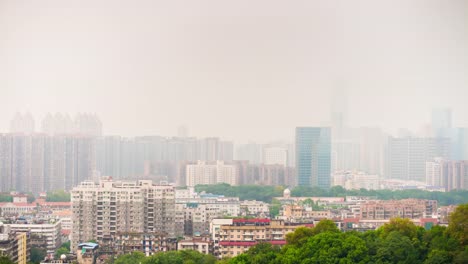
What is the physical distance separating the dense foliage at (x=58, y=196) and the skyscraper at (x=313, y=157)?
23.8ft

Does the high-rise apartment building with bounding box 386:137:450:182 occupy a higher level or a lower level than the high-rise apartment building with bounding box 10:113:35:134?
lower

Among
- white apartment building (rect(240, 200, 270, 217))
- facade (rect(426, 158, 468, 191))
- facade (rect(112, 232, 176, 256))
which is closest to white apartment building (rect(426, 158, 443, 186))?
facade (rect(426, 158, 468, 191))

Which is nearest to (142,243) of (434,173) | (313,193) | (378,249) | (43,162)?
(378,249)

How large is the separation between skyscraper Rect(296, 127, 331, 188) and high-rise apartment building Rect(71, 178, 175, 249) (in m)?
11.3

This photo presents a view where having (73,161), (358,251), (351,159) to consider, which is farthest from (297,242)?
(351,159)

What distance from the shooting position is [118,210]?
572 inches

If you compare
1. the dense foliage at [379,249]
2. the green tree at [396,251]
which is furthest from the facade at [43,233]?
the green tree at [396,251]

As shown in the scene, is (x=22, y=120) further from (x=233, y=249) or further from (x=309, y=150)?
(x=233, y=249)

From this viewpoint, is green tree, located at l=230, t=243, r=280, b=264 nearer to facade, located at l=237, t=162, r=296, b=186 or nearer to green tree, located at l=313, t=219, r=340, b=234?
green tree, located at l=313, t=219, r=340, b=234

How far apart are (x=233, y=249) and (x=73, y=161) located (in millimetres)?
12516

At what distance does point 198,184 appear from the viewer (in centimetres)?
2555

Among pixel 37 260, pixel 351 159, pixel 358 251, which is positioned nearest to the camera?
pixel 358 251

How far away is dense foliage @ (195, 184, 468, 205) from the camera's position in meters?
22.1

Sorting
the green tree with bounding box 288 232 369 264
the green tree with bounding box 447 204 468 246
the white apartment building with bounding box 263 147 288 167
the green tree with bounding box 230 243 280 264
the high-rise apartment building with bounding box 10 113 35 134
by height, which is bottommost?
the green tree with bounding box 230 243 280 264
